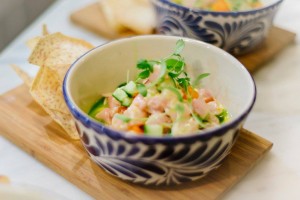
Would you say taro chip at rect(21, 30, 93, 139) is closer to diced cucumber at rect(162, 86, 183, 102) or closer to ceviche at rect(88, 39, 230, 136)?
ceviche at rect(88, 39, 230, 136)

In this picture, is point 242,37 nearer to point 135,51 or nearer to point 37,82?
point 135,51

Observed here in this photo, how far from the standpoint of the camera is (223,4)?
1321 millimetres

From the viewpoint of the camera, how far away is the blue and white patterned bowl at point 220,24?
119 cm

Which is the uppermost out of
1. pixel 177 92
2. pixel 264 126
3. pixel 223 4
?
pixel 177 92

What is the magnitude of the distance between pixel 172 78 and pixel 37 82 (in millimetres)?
300

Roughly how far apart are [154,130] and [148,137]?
0.21 ft

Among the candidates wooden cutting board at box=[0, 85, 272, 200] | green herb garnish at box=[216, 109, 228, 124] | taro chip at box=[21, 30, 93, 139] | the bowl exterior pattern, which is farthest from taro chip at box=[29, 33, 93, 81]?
green herb garnish at box=[216, 109, 228, 124]

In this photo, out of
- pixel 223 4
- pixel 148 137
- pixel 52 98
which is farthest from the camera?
pixel 223 4

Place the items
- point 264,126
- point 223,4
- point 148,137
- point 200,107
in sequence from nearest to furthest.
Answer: point 148,137
point 200,107
point 264,126
point 223,4

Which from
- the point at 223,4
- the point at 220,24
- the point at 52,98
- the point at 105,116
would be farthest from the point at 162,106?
the point at 223,4

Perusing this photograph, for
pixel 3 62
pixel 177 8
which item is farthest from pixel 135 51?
pixel 3 62

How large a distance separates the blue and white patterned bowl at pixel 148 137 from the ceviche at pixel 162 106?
0.15ft

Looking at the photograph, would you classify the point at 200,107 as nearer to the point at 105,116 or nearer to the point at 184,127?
the point at 184,127

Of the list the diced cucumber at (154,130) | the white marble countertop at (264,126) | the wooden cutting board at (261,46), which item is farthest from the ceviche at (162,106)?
the wooden cutting board at (261,46)
